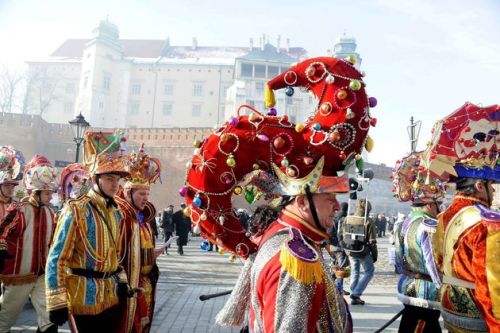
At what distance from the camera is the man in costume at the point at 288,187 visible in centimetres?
228

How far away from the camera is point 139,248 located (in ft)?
16.4

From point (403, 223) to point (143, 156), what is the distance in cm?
347

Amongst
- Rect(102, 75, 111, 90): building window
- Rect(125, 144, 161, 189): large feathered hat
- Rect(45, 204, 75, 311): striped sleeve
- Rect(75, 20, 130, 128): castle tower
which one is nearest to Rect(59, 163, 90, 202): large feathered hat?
Rect(125, 144, 161, 189): large feathered hat

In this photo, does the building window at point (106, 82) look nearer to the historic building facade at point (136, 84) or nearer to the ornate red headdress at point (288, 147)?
the historic building facade at point (136, 84)

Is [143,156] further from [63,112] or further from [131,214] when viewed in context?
[63,112]

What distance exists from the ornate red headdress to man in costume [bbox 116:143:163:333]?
6.56ft

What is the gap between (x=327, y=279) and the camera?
8.02 ft

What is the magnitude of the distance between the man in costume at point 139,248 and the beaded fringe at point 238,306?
180 centimetres

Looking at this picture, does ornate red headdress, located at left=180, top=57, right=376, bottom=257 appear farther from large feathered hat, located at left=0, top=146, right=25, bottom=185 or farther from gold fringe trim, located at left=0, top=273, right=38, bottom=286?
large feathered hat, located at left=0, top=146, right=25, bottom=185

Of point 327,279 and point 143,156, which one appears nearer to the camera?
point 327,279

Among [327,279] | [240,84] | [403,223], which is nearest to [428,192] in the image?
[403,223]

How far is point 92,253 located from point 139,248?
791 mm

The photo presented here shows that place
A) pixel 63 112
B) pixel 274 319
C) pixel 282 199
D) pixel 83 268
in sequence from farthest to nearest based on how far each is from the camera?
1. pixel 63 112
2. pixel 83 268
3. pixel 282 199
4. pixel 274 319

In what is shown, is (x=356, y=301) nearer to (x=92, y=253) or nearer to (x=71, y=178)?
(x=71, y=178)
